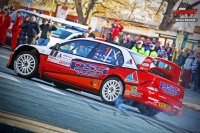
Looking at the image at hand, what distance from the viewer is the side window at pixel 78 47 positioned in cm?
871

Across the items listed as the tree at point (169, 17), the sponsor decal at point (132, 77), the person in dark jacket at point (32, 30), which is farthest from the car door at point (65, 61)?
the tree at point (169, 17)

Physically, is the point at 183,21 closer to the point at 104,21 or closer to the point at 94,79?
the point at 104,21

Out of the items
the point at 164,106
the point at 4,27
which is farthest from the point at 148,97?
the point at 4,27

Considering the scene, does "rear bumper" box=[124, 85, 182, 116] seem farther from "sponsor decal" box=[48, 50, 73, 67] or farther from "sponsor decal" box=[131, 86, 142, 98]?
"sponsor decal" box=[48, 50, 73, 67]

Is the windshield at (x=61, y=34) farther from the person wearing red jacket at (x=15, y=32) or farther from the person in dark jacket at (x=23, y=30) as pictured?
the person wearing red jacket at (x=15, y=32)

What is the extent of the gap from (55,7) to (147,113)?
665 inches

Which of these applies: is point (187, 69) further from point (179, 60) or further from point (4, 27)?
point (4, 27)

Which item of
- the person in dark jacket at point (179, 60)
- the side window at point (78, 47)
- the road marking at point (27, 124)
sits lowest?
the road marking at point (27, 124)

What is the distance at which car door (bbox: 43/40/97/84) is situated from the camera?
8547 mm

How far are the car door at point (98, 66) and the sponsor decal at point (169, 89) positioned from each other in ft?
3.69

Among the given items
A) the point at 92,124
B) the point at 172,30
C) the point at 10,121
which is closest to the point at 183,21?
the point at 172,30

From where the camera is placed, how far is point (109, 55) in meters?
8.73

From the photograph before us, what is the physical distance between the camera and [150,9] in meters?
22.8

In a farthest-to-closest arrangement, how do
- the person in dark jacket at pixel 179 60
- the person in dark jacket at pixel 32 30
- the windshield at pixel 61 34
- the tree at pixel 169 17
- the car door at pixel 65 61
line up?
the tree at pixel 169 17
the person in dark jacket at pixel 179 60
the windshield at pixel 61 34
the person in dark jacket at pixel 32 30
the car door at pixel 65 61
